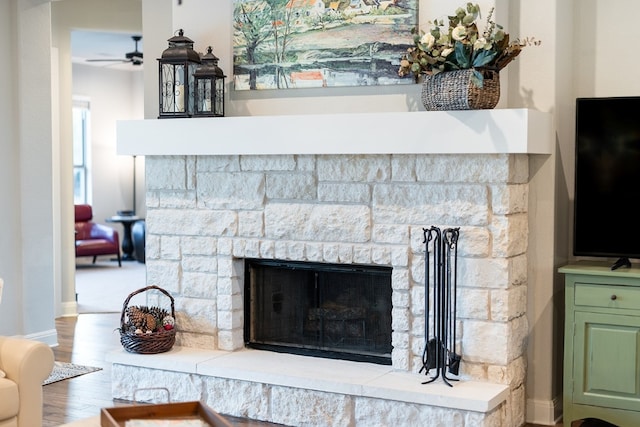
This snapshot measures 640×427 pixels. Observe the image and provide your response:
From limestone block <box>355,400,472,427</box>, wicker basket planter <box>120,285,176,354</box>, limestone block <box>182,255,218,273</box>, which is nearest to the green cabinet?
limestone block <box>355,400,472,427</box>

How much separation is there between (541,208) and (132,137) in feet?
7.63

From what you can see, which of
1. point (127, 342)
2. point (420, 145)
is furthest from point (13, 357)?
point (420, 145)

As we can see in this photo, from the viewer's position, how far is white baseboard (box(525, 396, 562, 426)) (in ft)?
14.8

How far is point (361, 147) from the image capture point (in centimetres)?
438

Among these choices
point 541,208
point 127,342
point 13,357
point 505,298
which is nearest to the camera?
point 13,357

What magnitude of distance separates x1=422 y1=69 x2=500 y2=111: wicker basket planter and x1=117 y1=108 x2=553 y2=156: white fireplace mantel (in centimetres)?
4

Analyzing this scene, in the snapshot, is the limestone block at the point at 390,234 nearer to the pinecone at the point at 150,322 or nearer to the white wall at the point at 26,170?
the pinecone at the point at 150,322

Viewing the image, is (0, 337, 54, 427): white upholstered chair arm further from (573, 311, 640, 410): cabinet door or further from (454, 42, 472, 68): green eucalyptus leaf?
(573, 311, 640, 410): cabinet door

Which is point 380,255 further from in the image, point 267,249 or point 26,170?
point 26,170

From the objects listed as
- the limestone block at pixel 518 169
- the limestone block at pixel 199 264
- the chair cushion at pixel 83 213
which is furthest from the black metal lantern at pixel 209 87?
the chair cushion at pixel 83 213

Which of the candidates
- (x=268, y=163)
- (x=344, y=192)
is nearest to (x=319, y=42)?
(x=268, y=163)

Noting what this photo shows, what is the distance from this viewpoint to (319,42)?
467cm

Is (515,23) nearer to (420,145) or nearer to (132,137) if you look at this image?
(420,145)

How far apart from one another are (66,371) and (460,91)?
316 centimetres
